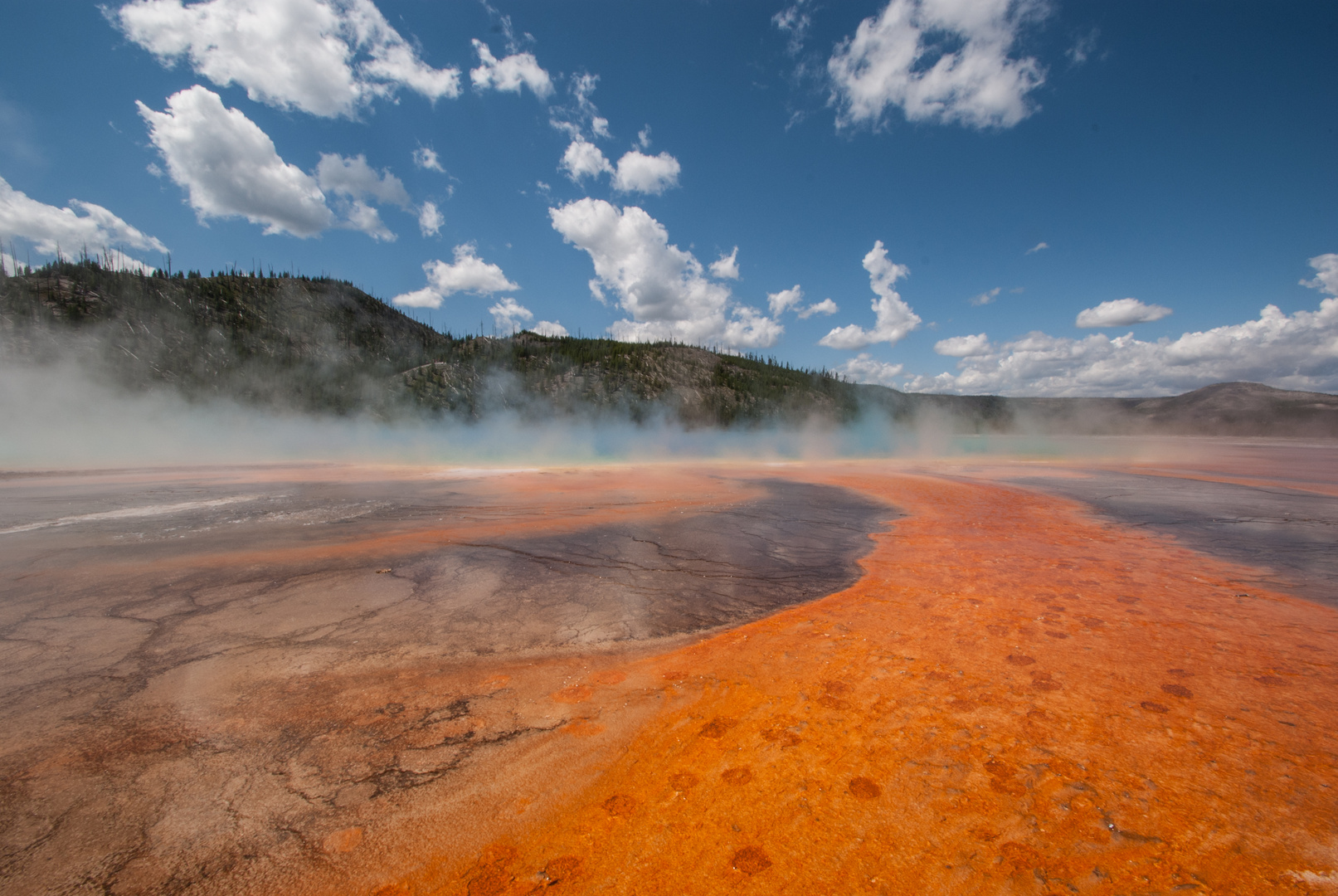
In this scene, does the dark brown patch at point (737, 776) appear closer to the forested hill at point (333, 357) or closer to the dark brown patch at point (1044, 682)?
the dark brown patch at point (1044, 682)

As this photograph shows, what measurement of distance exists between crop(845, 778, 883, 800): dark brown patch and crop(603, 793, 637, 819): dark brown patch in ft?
3.53

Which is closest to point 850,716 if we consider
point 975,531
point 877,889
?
point 877,889

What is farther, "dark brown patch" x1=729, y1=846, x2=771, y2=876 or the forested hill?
the forested hill

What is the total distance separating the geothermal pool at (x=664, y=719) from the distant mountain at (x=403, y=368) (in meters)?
56.1

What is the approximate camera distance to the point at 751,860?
206 centimetres

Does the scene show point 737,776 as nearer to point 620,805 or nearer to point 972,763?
point 620,805

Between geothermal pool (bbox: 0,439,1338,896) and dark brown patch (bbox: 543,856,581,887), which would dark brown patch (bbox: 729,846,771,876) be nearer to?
geothermal pool (bbox: 0,439,1338,896)

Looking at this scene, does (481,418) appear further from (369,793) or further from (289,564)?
(369,793)

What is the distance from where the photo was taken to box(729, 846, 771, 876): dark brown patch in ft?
6.63

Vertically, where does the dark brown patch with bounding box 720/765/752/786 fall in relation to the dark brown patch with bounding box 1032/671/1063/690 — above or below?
below

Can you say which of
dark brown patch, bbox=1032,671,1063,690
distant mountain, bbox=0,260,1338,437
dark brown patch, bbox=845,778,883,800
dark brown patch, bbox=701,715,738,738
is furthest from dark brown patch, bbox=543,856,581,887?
distant mountain, bbox=0,260,1338,437

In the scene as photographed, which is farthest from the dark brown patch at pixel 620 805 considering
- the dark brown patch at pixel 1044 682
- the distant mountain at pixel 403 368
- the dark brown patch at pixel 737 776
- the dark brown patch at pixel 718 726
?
the distant mountain at pixel 403 368

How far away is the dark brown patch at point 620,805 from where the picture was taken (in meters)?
2.31

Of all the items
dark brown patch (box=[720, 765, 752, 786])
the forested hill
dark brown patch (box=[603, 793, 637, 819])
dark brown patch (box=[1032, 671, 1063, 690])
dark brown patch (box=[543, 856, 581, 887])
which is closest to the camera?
dark brown patch (box=[543, 856, 581, 887])
